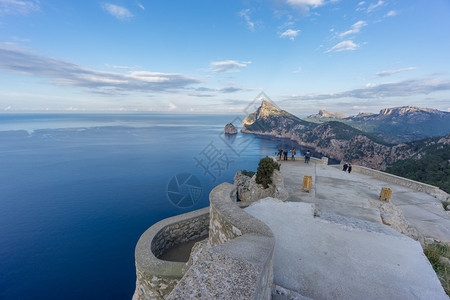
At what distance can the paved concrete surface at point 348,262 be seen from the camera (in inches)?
141

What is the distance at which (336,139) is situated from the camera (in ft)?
259

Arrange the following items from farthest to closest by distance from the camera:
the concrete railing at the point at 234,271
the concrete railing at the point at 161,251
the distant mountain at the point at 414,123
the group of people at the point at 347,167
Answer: the distant mountain at the point at 414,123
the group of people at the point at 347,167
the concrete railing at the point at 161,251
the concrete railing at the point at 234,271

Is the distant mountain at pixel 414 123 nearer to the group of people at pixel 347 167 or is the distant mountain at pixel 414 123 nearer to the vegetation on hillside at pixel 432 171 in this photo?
the vegetation on hillside at pixel 432 171

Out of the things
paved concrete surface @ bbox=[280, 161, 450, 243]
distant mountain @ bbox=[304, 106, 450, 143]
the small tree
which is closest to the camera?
paved concrete surface @ bbox=[280, 161, 450, 243]

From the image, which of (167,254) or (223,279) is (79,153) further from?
(223,279)

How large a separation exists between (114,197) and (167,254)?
26.4 meters

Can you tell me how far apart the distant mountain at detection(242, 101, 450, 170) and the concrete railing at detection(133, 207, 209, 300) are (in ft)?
186

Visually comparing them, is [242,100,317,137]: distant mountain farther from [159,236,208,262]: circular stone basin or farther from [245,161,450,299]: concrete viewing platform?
[159,236,208,262]: circular stone basin

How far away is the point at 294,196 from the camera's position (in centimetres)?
938

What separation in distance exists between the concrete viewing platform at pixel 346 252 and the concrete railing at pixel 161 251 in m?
3.23

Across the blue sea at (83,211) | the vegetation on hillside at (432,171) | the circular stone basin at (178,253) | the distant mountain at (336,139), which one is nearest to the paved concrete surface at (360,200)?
the circular stone basin at (178,253)

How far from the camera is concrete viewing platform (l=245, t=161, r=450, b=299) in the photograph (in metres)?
3.63

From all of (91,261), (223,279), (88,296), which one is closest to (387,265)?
(223,279)

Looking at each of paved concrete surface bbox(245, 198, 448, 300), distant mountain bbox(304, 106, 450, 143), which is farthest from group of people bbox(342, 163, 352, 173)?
distant mountain bbox(304, 106, 450, 143)
